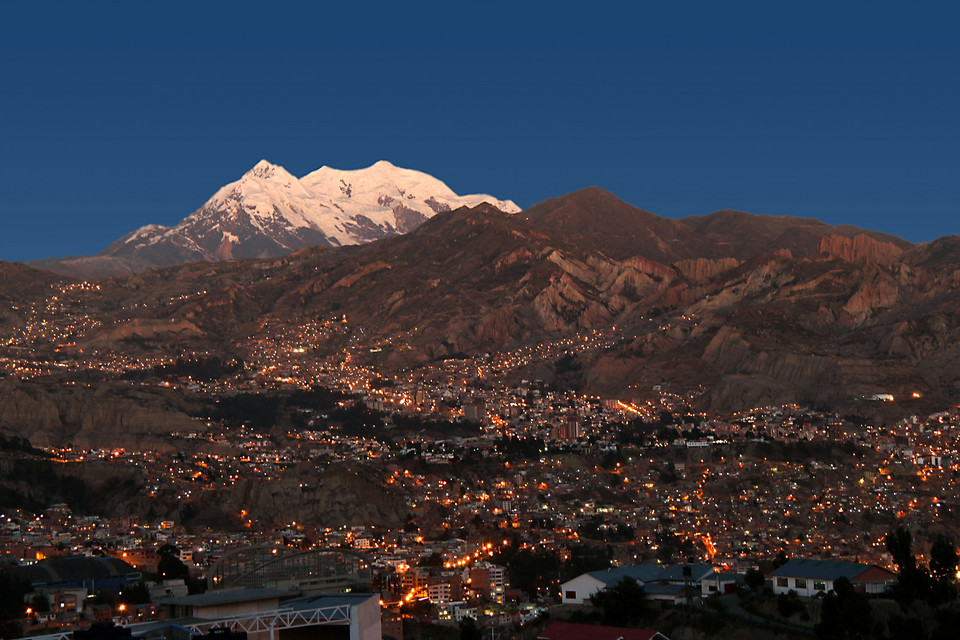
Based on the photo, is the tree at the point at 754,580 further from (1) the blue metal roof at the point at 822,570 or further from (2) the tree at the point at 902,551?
(2) the tree at the point at 902,551

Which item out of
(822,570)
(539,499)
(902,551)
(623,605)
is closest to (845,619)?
(902,551)

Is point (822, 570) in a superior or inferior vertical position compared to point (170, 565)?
inferior

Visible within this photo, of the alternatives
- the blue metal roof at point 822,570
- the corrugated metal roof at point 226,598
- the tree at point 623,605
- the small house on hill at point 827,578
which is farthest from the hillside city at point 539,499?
the tree at point 623,605

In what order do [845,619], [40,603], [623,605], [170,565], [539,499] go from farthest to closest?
[539,499]
[170,565]
[40,603]
[623,605]
[845,619]

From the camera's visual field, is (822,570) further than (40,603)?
No

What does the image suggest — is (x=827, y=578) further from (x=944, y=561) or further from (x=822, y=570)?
(x=944, y=561)

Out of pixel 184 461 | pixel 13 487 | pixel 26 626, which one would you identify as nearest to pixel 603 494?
pixel 184 461

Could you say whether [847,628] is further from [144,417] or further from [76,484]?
[144,417]

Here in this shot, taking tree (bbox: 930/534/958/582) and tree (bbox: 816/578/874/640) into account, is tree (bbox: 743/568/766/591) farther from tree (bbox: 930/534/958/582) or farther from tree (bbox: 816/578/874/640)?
tree (bbox: 816/578/874/640)
